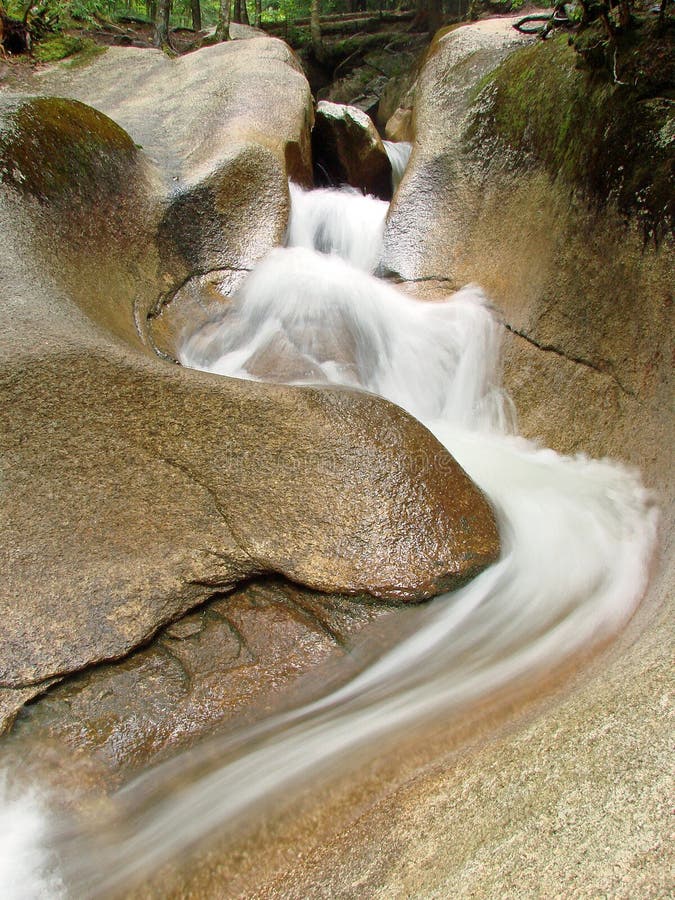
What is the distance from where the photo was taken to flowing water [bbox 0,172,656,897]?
2.02 metres

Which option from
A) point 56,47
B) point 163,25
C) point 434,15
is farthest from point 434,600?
point 434,15

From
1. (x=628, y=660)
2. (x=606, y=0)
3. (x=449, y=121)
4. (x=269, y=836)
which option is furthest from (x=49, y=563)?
(x=449, y=121)

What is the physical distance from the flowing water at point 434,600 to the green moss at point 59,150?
1.50m

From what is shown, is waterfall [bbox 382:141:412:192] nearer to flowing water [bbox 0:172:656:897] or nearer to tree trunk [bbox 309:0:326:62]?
flowing water [bbox 0:172:656:897]

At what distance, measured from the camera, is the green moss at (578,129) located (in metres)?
3.84

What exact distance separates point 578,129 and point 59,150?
3943mm

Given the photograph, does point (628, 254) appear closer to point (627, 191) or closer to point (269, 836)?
point (627, 191)

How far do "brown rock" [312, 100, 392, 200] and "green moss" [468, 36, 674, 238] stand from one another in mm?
2741

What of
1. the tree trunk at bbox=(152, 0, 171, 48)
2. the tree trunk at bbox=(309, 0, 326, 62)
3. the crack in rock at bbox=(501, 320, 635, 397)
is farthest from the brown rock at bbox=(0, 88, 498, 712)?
the tree trunk at bbox=(309, 0, 326, 62)

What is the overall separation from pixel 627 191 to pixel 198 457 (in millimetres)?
3131

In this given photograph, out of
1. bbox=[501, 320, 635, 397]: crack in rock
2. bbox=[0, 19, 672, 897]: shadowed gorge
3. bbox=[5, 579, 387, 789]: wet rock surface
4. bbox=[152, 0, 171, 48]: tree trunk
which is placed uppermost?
bbox=[152, 0, 171, 48]: tree trunk

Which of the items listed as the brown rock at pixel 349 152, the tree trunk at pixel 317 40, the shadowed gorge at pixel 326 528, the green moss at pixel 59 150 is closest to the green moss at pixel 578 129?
the shadowed gorge at pixel 326 528

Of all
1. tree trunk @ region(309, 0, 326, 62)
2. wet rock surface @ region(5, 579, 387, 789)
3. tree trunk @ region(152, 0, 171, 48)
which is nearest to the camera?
wet rock surface @ region(5, 579, 387, 789)

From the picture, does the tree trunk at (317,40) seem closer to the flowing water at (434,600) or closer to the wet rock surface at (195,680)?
the flowing water at (434,600)
